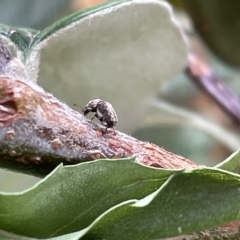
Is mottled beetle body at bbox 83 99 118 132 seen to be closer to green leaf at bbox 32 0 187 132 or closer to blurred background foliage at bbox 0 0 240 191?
green leaf at bbox 32 0 187 132

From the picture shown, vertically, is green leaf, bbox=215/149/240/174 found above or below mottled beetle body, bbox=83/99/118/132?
below

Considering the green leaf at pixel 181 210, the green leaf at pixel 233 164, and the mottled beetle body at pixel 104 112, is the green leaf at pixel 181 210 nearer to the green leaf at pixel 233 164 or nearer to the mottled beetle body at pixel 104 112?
the green leaf at pixel 233 164

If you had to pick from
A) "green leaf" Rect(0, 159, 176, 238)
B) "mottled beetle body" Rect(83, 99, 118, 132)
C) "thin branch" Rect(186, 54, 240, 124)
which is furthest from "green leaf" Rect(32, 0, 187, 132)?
"thin branch" Rect(186, 54, 240, 124)

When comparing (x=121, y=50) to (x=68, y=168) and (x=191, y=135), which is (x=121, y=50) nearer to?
(x=68, y=168)

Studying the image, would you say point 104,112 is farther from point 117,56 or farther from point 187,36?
point 187,36

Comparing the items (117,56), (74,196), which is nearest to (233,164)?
(74,196)

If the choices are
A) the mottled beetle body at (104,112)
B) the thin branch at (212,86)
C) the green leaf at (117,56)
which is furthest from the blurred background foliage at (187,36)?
the mottled beetle body at (104,112)
